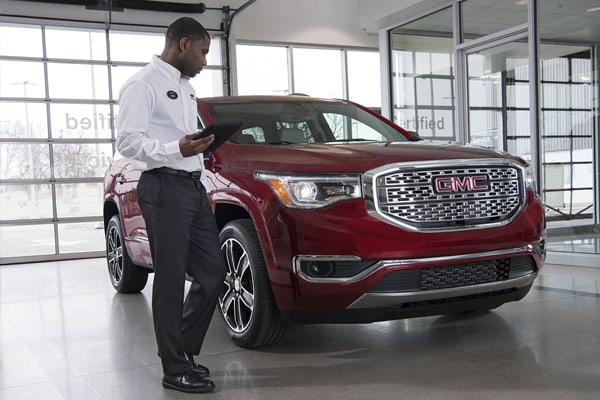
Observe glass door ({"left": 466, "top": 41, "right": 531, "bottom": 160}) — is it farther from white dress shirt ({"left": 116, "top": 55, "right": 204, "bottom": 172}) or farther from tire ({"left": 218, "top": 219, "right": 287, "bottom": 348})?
white dress shirt ({"left": 116, "top": 55, "right": 204, "bottom": 172})

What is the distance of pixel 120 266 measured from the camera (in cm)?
642

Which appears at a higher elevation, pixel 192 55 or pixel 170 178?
pixel 192 55

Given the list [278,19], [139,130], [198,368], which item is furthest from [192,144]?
[278,19]

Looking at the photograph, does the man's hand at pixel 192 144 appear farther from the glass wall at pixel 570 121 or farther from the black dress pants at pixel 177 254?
the glass wall at pixel 570 121

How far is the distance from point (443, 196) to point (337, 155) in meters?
0.59

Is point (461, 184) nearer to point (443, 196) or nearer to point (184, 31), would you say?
point (443, 196)

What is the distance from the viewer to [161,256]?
3111mm

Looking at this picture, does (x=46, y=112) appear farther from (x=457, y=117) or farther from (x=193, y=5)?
(x=457, y=117)

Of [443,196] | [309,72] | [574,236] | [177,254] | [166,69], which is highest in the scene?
[309,72]

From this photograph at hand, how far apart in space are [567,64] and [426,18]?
3.03m

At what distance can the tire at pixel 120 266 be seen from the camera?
6.20m

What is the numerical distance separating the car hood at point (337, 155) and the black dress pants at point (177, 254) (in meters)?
0.53

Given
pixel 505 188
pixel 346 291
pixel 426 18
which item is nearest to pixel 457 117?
pixel 426 18

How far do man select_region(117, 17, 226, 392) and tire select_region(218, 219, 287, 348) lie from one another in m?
0.50
